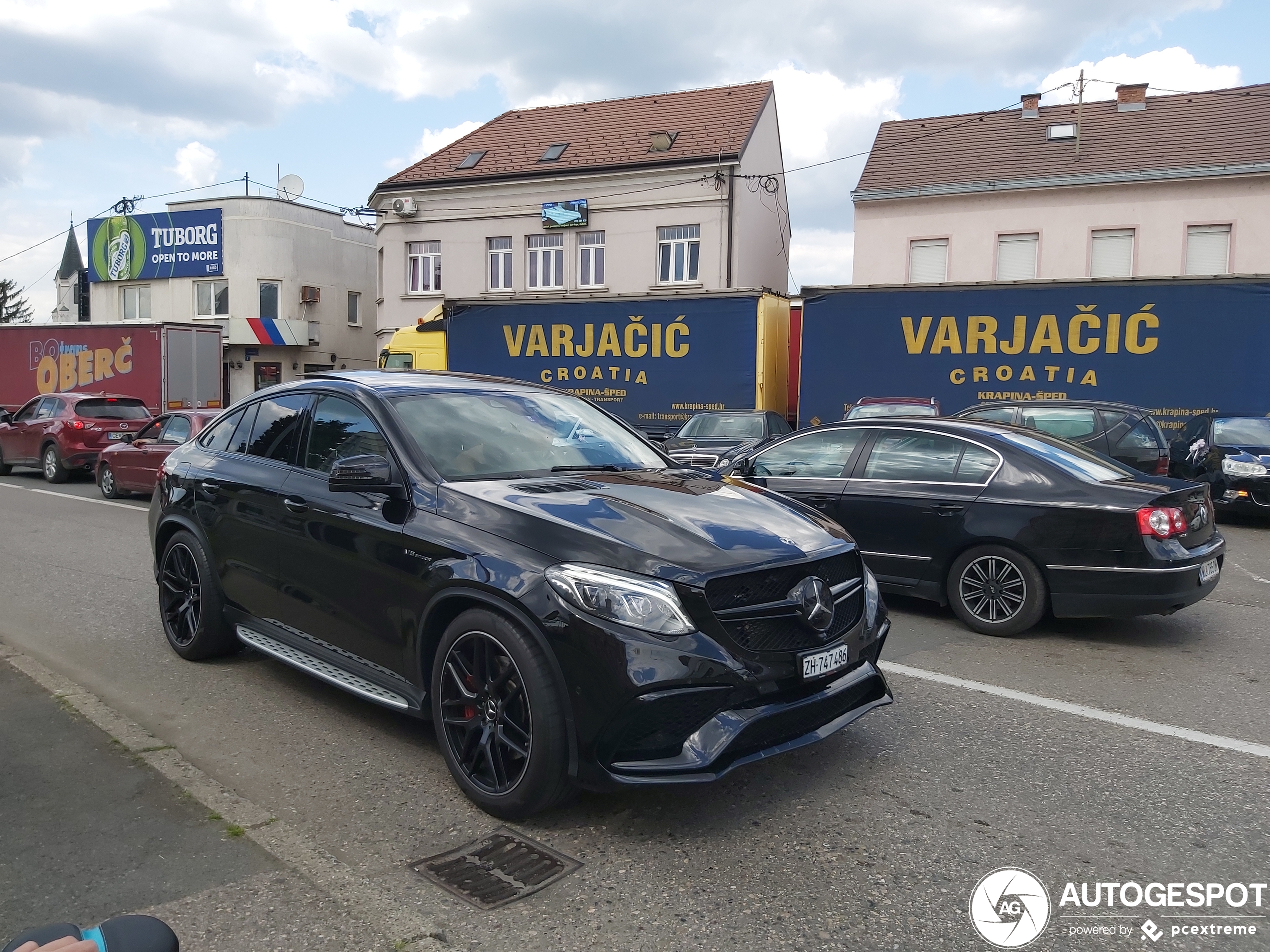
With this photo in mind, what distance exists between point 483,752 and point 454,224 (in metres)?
28.0

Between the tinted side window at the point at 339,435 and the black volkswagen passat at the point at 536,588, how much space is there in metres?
0.01

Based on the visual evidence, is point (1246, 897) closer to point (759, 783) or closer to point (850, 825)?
point (850, 825)

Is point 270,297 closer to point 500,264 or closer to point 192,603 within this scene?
point 500,264

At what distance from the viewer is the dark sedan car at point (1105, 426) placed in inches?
471

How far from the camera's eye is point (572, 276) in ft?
93.5

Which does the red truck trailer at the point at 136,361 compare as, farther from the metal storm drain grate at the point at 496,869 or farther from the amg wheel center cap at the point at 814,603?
the amg wheel center cap at the point at 814,603

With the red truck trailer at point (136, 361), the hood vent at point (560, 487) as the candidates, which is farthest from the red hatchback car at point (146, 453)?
the hood vent at point (560, 487)

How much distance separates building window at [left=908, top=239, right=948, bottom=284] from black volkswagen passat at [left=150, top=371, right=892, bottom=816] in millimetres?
22882

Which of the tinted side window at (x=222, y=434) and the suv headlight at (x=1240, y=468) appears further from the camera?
the suv headlight at (x=1240, y=468)

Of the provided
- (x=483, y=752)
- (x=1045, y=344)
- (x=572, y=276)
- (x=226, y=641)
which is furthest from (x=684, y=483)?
(x=572, y=276)

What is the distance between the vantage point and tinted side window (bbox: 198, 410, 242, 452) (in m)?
5.72

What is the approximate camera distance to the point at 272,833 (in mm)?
3504

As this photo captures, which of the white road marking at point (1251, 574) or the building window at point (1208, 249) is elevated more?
the building window at point (1208, 249)

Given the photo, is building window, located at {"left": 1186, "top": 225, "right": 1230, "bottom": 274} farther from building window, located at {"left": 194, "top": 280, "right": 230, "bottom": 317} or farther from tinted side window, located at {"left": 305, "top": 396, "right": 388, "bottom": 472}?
building window, located at {"left": 194, "top": 280, "right": 230, "bottom": 317}
